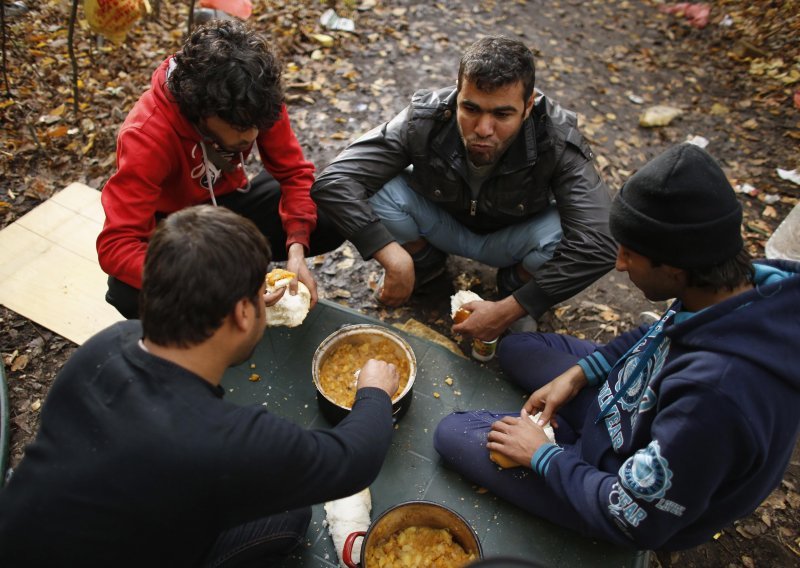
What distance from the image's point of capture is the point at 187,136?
8.66 feet

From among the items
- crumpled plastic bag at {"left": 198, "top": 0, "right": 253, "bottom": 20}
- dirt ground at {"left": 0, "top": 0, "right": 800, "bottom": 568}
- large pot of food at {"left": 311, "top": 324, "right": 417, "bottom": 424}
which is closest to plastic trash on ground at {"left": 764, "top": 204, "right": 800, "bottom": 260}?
dirt ground at {"left": 0, "top": 0, "right": 800, "bottom": 568}

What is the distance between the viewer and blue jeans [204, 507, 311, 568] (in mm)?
1994

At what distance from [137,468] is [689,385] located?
5.14 feet

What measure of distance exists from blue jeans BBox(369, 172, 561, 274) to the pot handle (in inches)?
70.0

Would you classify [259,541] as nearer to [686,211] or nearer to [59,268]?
[686,211]

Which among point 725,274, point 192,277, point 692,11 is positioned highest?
point 692,11

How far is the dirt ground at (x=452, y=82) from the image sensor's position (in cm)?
330

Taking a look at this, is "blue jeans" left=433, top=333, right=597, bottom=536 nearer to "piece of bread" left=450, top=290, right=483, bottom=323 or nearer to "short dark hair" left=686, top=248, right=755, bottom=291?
"piece of bread" left=450, top=290, right=483, bottom=323

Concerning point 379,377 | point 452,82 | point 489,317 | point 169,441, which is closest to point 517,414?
point 489,317

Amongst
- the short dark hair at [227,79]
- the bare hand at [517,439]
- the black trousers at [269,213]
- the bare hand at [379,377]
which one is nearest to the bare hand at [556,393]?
the bare hand at [517,439]

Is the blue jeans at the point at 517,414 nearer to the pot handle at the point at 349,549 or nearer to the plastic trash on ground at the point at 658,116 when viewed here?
the pot handle at the point at 349,549

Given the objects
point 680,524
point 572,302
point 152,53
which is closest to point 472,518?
point 680,524

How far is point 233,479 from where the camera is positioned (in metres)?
1.49

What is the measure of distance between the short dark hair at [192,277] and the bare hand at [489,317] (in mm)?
1646
